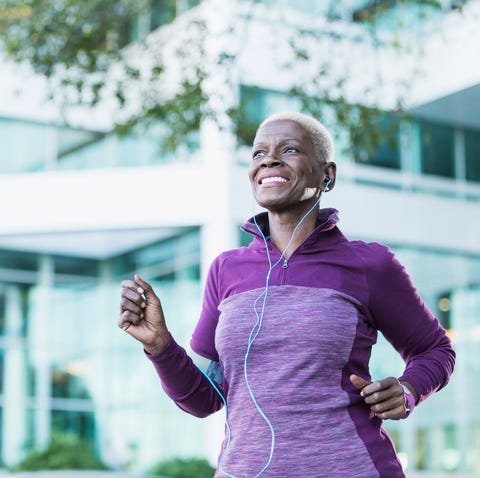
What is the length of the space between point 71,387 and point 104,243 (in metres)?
3.24

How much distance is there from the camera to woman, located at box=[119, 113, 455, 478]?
2572 millimetres

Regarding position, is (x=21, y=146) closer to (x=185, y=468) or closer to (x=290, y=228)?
(x=185, y=468)

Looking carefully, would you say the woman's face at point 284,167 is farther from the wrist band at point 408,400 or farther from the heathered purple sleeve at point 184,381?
the wrist band at point 408,400

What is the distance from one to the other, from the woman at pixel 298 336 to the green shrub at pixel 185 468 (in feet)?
42.0

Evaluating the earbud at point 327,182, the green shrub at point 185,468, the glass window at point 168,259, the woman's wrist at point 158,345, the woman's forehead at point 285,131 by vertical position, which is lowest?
the green shrub at point 185,468

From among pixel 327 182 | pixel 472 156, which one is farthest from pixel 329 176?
pixel 472 156

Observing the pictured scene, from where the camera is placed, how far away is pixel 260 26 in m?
18.1

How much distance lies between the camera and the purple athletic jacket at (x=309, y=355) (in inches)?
101

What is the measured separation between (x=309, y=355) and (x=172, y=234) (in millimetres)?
16881

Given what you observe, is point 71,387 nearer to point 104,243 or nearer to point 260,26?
point 104,243

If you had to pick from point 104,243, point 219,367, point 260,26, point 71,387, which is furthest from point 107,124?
point 219,367

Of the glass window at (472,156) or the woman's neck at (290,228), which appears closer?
the woman's neck at (290,228)

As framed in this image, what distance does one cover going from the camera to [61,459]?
672 inches

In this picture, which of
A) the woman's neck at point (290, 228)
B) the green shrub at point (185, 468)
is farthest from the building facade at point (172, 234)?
the woman's neck at point (290, 228)
